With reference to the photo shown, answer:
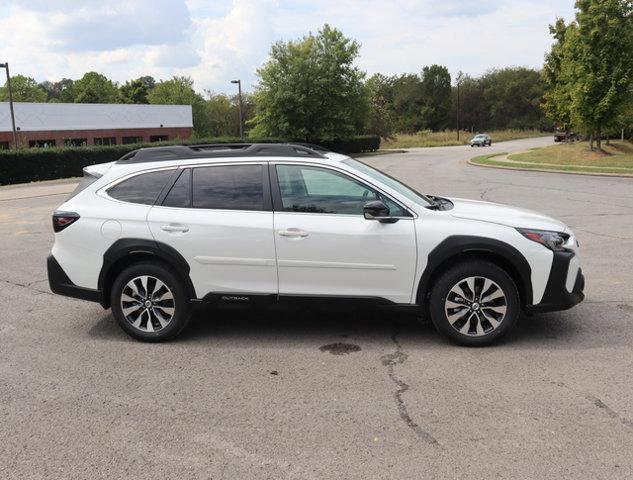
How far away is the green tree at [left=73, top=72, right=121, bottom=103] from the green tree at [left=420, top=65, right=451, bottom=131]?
57.1 metres

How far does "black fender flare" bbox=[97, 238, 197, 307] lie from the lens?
5.02 meters

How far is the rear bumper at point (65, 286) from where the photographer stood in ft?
17.1

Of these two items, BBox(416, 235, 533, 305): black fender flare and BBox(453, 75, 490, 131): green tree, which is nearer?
BBox(416, 235, 533, 305): black fender flare

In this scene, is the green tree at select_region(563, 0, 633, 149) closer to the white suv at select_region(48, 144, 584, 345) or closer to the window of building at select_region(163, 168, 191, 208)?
the white suv at select_region(48, 144, 584, 345)

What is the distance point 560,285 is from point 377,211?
161cm

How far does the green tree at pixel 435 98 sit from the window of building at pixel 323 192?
366 feet

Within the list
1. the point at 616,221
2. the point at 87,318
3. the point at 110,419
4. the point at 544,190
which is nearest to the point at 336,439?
the point at 110,419

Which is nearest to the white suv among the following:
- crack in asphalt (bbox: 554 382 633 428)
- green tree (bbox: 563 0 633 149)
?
crack in asphalt (bbox: 554 382 633 428)

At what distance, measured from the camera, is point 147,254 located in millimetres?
5105

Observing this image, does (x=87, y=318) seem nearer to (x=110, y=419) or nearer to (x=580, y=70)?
(x=110, y=419)

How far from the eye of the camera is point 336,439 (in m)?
3.48

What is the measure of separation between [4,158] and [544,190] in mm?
22273

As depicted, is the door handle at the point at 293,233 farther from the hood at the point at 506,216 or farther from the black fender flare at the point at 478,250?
the hood at the point at 506,216

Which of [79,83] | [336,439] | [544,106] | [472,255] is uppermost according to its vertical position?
[79,83]
